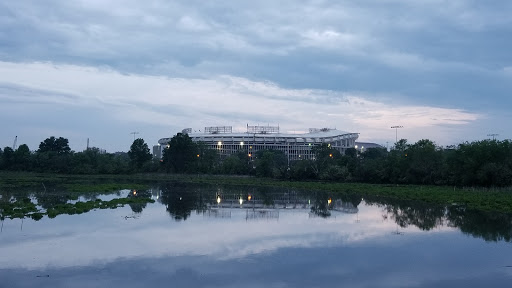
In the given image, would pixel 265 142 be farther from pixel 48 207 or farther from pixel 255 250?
pixel 255 250

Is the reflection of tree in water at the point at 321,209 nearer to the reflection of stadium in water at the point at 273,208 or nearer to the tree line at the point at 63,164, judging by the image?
the reflection of stadium in water at the point at 273,208

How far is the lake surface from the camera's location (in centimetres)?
1323

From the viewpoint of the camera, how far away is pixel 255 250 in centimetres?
1736

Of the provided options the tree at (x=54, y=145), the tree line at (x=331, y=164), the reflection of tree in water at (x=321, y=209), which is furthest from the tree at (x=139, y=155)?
the reflection of tree in water at (x=321, y=209)

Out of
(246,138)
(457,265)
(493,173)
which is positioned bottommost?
(457,265)

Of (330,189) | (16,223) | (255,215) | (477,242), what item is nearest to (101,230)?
(16,223)

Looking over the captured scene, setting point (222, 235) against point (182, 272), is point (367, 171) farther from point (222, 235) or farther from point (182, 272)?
point (182, 272)

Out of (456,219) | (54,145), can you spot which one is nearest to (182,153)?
(54,145)

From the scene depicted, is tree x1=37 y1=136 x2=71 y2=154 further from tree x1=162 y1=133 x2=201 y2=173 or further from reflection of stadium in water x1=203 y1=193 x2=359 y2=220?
reflection of stadium in water x1=203 y1=193 x2=359 y2=220

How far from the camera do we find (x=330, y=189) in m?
55.4

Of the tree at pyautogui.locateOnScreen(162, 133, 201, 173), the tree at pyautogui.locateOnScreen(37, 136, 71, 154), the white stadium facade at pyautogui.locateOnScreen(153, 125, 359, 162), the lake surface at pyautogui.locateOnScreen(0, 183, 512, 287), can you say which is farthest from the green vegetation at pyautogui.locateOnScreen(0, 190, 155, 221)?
the white stadium facade at pyautogui.locateOnScreen(153, 125, 359, 162)

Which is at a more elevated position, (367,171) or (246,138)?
(246,138)

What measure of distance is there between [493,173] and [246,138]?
322 feet

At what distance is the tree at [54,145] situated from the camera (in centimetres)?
12188
